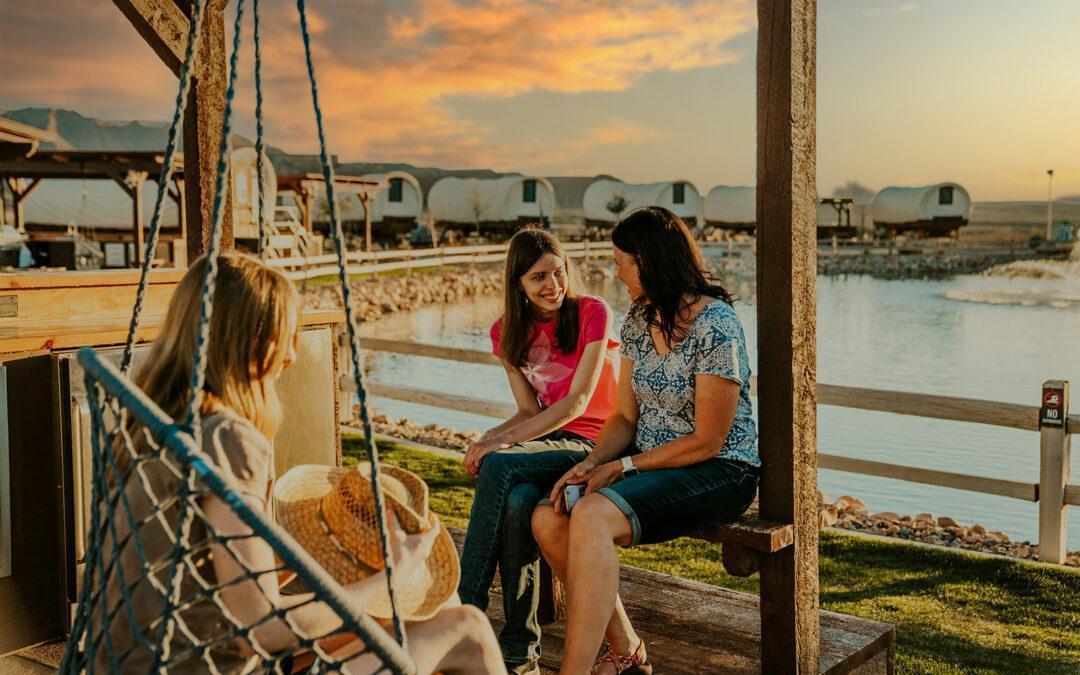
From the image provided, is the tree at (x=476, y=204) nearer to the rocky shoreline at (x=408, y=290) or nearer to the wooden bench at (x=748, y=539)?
the rocky shoreline at (x=408, y=290)

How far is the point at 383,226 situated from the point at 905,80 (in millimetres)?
21655

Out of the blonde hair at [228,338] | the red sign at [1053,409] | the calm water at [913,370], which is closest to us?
the blonde hair at [228,338]

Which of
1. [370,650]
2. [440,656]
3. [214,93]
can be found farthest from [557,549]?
[214,93]

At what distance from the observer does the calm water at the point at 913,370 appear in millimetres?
8188

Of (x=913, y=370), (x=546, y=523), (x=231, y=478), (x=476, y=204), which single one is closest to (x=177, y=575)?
(x=231, y=478)

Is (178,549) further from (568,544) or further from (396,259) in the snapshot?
(396,259)

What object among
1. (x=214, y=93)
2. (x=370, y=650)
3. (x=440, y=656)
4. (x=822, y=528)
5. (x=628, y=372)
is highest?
(x=214, y=93)

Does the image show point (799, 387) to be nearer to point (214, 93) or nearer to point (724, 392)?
point (724, 392)

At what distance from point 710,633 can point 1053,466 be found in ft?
8.76

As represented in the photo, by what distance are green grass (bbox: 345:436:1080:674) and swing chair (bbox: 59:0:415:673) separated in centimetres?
273

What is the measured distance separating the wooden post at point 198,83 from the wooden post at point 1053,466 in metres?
3.78

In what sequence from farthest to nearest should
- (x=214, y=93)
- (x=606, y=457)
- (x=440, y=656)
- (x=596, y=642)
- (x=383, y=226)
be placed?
(x=383, y=226), (x=214, y=93), (x=606, y=457), (x=596, y=642), (x=440, y=656)

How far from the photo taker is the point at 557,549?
2619 mm

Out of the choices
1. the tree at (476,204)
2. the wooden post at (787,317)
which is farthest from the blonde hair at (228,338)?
the tree at (476,204)
